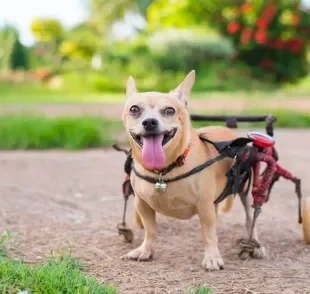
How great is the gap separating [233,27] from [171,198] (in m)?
19.7

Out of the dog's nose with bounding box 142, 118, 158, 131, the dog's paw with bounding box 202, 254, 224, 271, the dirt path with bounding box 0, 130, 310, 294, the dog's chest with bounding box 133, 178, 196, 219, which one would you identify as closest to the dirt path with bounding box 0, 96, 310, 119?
the dirt path with bounding box 0, 130, 310, 294

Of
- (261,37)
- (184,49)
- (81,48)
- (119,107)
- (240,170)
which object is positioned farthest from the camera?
(81,48)

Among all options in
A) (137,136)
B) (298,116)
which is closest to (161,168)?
(137,136)

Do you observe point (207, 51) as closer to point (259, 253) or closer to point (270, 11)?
point (270, 11)

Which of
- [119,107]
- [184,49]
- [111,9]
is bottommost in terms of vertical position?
[119,107]

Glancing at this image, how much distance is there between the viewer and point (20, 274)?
2863mm

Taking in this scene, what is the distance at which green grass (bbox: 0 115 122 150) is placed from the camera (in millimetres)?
8992

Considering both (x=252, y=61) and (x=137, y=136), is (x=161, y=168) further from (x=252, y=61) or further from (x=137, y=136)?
(x=252, y=61)

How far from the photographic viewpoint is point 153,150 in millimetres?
3191

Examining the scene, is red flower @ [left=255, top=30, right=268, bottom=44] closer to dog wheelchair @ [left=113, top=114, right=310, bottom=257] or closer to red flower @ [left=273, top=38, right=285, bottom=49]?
red flower @ [left=273, top=38, right=285, bottom=49]

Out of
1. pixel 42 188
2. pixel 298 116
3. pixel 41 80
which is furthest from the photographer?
pixel 41 80

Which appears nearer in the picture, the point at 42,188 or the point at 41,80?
the point at 42,188

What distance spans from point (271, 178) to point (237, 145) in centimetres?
43

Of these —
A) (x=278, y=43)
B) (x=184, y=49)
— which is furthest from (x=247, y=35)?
(x=184, y=49)
